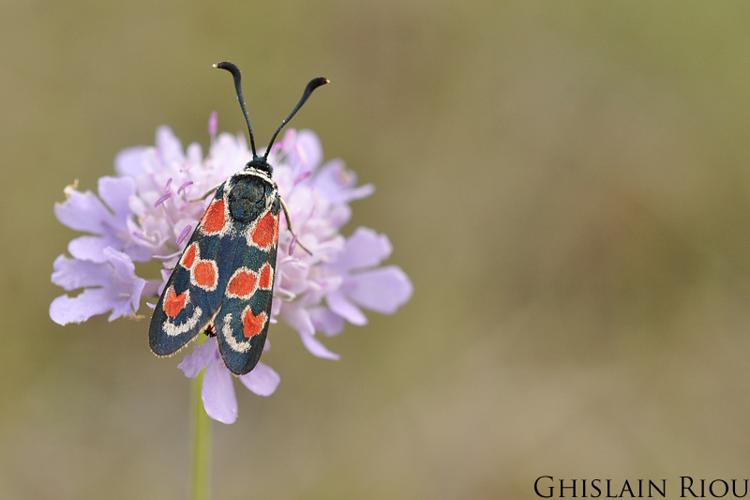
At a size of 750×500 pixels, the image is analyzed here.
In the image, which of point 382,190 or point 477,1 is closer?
point 382,190

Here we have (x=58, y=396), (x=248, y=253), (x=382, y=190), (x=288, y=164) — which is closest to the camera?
(x=248, y=253)

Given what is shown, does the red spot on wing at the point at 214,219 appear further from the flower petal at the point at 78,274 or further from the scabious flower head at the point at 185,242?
the flower petal at the point at 78,274

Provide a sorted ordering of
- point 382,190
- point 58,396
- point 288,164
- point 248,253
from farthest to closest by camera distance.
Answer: point 382,190, point 58,396, point 288,164, point 248,253

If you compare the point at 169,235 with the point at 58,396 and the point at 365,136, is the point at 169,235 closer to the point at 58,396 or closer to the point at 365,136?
the point at 58,396

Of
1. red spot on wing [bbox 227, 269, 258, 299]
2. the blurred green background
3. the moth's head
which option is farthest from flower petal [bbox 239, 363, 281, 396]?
the blurred green background

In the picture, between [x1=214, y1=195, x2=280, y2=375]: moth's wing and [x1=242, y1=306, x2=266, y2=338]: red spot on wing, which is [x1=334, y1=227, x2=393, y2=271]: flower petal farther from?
[x1=242, y1=306, x2=266, y2=338]: red spot on wing

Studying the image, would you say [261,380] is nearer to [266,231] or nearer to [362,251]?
[266,231]

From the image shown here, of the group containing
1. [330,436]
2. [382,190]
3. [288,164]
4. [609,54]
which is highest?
[609,54]

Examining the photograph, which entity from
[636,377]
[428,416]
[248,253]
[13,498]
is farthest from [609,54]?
[13,498]
